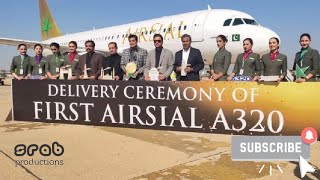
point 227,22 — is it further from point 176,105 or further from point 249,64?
point 176,105

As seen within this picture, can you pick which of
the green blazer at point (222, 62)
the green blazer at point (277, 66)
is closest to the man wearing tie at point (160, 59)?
the green blazer at point (222, 62)

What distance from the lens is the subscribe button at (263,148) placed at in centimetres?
334

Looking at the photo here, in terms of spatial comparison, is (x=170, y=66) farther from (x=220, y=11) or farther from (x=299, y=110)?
(x=220, y=11)

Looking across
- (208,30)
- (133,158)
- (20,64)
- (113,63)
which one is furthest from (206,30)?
(133,158)

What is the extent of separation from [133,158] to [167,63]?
249 centimetres

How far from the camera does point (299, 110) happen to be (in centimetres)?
434

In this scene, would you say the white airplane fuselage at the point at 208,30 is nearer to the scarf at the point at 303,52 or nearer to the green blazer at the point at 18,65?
the scarf at the point at 303,52

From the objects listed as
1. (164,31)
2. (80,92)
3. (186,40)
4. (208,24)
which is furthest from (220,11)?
(80,92)

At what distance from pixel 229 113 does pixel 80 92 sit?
2.68m

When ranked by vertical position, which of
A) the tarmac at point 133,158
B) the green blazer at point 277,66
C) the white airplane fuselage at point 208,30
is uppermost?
the white airplane fuselage at point 208,30

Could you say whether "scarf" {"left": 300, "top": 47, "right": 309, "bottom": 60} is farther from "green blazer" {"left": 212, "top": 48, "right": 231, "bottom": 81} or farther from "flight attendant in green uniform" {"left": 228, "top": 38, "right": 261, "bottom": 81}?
"green blazer" {"left": 212, "top": 48, "right": 231, "bottom": 81}

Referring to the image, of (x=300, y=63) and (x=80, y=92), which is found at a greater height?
(x=300, y=63)

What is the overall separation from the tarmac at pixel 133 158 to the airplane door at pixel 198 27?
400 inches

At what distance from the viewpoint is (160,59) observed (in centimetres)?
627
